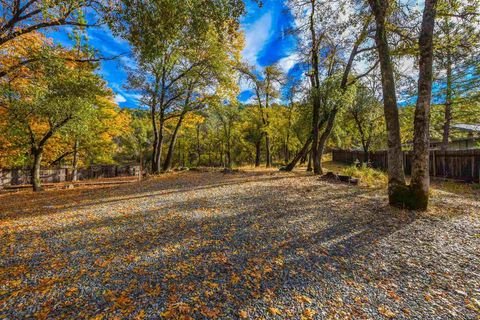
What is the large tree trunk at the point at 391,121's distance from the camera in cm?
525

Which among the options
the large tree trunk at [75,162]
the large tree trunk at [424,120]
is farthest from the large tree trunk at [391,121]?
the large tree trunk at [75,162]

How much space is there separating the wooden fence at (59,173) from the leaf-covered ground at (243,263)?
40.6 feet

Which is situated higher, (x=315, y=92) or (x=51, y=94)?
(x=315, y=92)

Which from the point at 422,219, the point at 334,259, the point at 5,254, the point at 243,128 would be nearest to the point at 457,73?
the point at 422,219

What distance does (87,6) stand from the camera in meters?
4.81

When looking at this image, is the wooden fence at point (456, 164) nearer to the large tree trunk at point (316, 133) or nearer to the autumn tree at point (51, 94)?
the large tree trunk at point (316, 133)

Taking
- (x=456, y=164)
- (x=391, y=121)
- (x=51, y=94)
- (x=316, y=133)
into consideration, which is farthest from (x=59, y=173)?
(x=456, y=164)

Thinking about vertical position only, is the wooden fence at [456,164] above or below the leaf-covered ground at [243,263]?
above

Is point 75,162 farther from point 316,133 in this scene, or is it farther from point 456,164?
point 456,164

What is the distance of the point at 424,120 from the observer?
4.90 meters

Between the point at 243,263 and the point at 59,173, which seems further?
the point at 59,173

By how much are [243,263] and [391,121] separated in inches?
208

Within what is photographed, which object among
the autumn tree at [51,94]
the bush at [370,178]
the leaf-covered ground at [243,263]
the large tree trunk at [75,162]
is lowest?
the leaf-covered ground at [243,263]

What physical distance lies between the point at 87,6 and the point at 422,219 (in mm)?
8973
